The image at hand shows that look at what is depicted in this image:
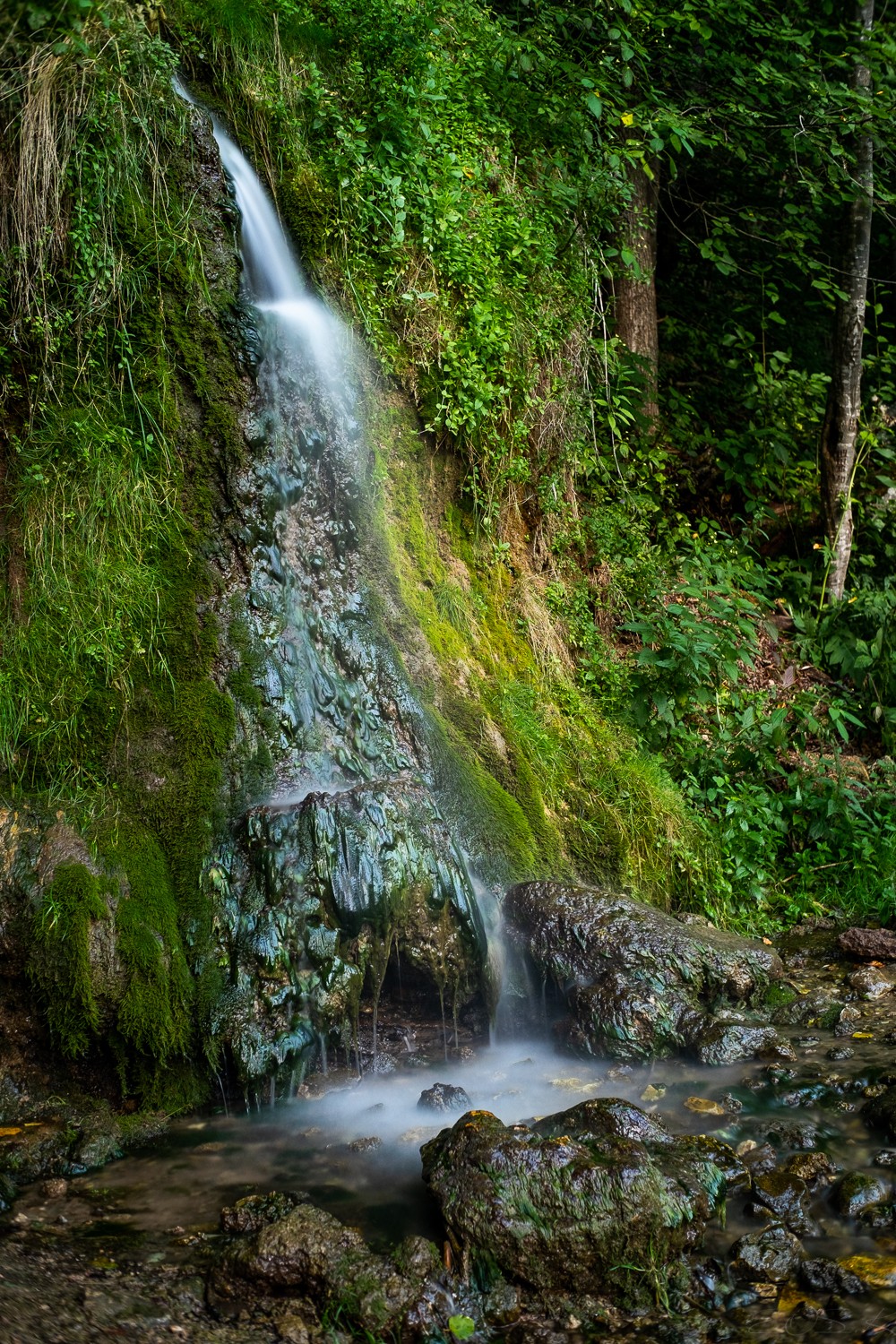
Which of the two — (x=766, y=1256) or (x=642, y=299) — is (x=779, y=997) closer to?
(x=766, y=1256)

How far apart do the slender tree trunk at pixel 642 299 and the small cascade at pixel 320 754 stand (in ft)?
11.4

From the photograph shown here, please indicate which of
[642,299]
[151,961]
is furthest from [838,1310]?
[642,299]

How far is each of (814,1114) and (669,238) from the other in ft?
28.6

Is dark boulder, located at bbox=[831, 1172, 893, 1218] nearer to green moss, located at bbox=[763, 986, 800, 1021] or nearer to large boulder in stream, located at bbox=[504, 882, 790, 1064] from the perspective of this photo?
large boulder in stream, located at bbox=[504, 882, 790, 1064]

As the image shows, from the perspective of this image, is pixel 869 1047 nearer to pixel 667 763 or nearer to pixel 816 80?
pixel 667 763

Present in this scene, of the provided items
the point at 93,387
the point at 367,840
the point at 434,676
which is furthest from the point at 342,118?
the point at 367,840

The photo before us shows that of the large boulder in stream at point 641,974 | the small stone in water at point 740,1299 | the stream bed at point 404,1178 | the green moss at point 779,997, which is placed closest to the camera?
the stream bed at point 404,1178

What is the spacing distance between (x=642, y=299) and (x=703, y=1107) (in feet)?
22.1

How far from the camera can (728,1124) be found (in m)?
3.91

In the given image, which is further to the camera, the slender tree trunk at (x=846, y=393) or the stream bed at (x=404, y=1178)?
the slender tree trunk at (x=846, y=393)

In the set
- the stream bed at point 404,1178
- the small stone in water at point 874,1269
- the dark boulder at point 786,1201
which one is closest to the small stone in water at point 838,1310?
the stream bed at point 404,1178

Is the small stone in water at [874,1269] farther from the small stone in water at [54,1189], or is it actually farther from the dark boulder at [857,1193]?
the small stone in water at [54,1189]

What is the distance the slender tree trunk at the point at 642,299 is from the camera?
848 cm

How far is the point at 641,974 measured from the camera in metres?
4.69
